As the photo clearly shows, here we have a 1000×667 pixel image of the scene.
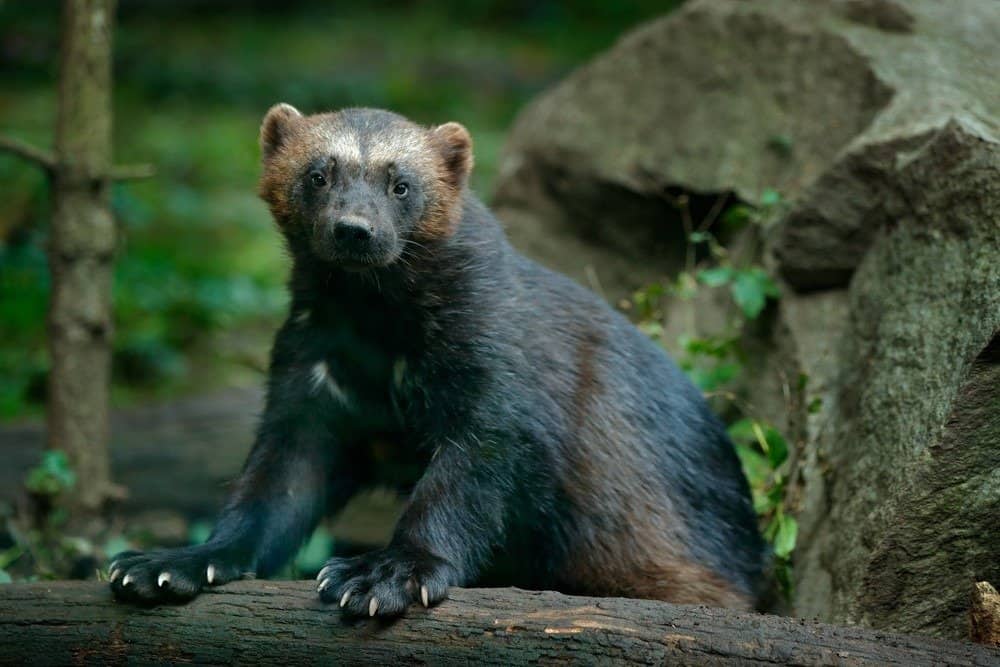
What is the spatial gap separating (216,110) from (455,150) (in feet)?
36.4

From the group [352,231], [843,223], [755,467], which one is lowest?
[755,467]

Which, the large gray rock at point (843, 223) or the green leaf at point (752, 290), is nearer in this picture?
the large gray rock at point (843, 223)

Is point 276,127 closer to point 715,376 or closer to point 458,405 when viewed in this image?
Result: point 458,405

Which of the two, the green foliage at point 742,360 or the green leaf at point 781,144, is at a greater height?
the green leaf at point 781,144

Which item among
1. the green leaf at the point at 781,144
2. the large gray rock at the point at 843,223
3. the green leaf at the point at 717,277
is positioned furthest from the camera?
the green leaf at the point at 781,144

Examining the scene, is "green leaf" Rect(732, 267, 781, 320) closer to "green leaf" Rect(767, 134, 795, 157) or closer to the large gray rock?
the large gray rock

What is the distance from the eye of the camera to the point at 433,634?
135 inches

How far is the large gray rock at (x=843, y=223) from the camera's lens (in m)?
3.78

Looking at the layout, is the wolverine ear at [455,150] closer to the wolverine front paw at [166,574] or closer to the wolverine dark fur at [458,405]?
the wolverine dark fur at [458,405]

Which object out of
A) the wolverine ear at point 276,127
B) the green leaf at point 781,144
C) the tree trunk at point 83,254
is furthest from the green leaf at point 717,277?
the tree trunk at point 83,254

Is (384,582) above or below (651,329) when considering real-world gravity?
above

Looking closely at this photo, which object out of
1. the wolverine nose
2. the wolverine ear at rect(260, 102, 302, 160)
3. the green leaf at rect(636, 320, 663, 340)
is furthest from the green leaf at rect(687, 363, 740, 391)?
the wolverine ear at rect(260, 102, 302, 160)

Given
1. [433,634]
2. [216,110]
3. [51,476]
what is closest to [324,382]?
[433,634]

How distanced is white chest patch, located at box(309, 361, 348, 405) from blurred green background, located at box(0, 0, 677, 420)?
14.1ft
